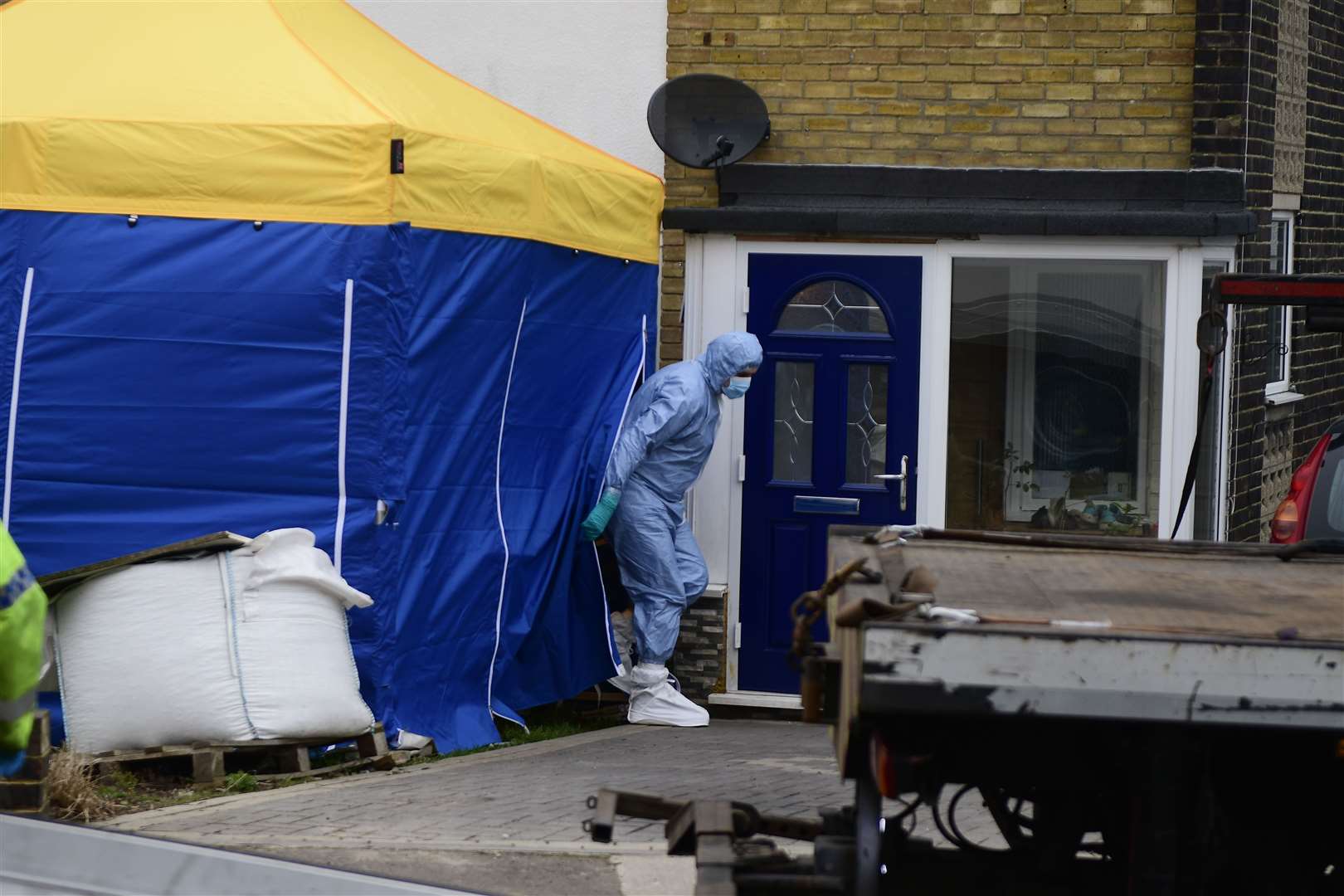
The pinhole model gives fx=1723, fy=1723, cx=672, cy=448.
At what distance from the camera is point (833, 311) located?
9.08 meters

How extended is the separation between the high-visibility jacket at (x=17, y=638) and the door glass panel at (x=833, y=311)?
624cm

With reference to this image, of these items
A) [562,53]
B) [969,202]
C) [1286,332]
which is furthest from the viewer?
[1286,332]

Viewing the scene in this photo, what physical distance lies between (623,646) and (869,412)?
5.87ft

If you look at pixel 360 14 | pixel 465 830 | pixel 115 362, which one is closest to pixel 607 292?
pixel 360 14

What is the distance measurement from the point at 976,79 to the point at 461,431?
3.38 m

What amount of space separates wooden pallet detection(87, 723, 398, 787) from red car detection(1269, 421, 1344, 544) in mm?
3647

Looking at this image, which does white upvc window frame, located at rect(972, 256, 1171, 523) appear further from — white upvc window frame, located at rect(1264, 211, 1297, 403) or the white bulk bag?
the white bulk bag

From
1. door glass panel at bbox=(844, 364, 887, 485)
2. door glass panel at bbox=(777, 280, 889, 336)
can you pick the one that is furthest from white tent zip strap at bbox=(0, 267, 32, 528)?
door glass panel at bbox=(844, 364, 887, 485)

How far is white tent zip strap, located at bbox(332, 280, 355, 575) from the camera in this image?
7172mm

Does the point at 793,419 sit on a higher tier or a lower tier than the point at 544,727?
higher

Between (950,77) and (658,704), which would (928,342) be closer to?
(950,77)

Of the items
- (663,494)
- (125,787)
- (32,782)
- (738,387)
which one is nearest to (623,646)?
(663,494)

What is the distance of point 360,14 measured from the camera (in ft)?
29.2

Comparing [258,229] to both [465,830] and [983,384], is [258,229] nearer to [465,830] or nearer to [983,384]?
[465,830]
